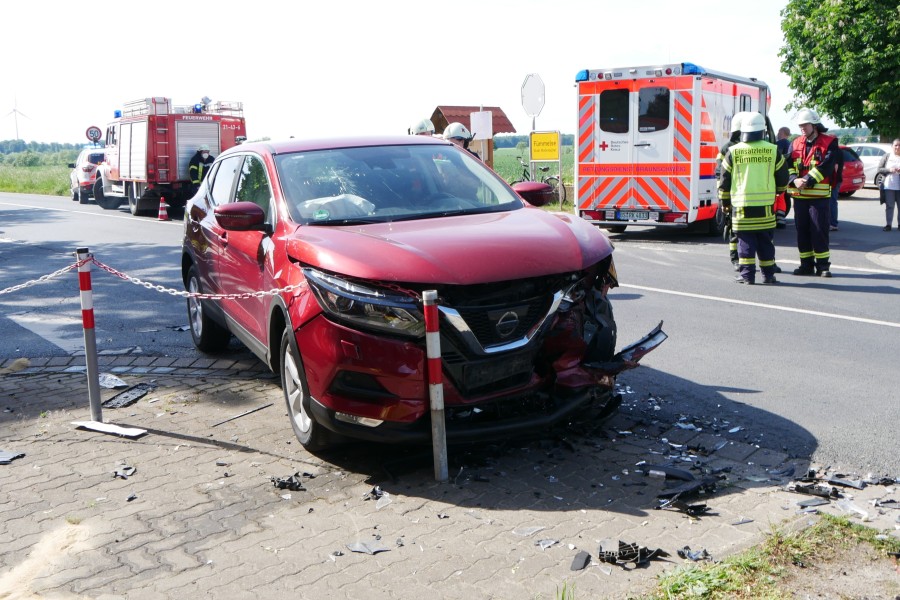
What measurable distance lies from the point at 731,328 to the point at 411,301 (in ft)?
15.3

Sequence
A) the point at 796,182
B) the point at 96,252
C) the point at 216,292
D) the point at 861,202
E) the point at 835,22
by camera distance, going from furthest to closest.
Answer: the point at 835,22
the point at 861,202
the point at 96,252
the point at 796,182
the point at 216,292

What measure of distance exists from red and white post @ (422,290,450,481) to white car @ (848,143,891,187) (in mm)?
26054

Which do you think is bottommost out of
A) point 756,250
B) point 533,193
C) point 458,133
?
point 756,250

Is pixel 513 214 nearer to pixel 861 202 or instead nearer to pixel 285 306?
pixel 285 306

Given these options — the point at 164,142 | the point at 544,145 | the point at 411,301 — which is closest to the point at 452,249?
the point at 411,301

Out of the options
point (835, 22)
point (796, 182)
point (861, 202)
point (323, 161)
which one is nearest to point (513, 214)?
point (323, 161)

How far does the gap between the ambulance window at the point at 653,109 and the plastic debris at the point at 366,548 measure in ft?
40.2

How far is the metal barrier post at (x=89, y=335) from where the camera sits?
5.68 m

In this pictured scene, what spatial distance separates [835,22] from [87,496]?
35.4 meters

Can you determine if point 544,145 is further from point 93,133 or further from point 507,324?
point 93,133

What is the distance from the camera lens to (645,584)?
11.5 feet

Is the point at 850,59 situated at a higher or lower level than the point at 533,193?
higher

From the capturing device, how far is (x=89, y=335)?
5.77m

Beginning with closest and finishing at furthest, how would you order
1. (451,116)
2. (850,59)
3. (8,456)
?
(8,456)
(451,116)
(850,59)
